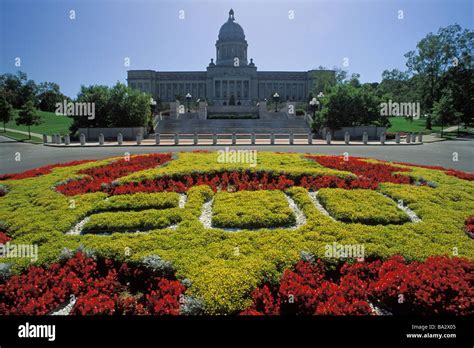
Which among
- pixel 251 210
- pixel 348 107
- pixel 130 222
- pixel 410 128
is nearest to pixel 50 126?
pixel 348 107

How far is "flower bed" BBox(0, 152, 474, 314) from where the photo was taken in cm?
481

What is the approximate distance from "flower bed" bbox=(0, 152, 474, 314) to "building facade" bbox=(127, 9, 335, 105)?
3052 inches

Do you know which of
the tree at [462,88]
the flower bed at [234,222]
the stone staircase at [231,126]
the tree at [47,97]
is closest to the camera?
the flower bed at [234,222]

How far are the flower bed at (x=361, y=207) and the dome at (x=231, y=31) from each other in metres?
88.0

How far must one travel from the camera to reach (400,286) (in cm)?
454

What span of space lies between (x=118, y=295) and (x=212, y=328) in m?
1.70

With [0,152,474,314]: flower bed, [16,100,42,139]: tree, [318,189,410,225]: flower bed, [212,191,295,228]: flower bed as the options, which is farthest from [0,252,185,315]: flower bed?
[16,100,42,139]: tree

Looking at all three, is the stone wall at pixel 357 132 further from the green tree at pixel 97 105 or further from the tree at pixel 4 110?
the tree at pixel 4 110

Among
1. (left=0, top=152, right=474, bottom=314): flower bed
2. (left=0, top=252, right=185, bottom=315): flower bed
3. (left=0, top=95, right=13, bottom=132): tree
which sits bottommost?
(left=0, top=252, right=185, bottom=315): flower bed

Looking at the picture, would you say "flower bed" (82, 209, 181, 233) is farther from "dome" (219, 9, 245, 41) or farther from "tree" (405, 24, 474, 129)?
"dome" (219, 9, 245, 41)

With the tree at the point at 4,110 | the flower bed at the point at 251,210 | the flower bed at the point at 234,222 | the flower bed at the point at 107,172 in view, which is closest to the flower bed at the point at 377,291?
the flower bed at the point at 234,222

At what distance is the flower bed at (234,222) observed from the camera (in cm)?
481

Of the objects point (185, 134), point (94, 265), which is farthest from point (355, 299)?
point (185, 134)

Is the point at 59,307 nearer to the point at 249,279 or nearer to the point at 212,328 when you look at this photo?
the point at 212,328
